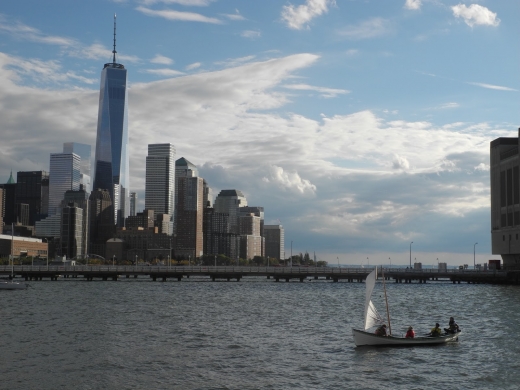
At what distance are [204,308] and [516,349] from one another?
49407 millimetres

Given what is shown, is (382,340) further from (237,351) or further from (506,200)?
(506,200)

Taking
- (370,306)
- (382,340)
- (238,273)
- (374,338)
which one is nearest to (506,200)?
(238,273)

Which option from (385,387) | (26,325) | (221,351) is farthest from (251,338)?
(26,325)

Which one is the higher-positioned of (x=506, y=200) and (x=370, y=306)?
(x=506, y=200)

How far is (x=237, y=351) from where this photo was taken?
178ft

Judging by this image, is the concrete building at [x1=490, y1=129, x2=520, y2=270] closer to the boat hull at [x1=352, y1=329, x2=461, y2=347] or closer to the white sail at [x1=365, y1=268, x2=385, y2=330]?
the boat hull at [x1=352, y1=329, x2=461, y2=347]

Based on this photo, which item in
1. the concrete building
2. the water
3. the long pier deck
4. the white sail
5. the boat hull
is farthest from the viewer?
the long pier deck

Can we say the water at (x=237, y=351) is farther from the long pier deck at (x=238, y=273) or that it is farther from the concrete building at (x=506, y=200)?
the concrete building at (x=506, y=200)

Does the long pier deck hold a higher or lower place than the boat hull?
higher

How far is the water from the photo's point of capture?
4331 cm

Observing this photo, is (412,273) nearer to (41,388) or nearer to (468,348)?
(468,348)

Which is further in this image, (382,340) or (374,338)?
(382,340)

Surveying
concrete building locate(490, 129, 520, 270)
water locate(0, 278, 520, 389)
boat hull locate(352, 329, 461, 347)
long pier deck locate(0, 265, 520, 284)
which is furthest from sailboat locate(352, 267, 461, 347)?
concrete building locate(490, 129, 520, 270)

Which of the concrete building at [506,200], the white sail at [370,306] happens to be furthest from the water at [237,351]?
the concrete building at [506,200]
